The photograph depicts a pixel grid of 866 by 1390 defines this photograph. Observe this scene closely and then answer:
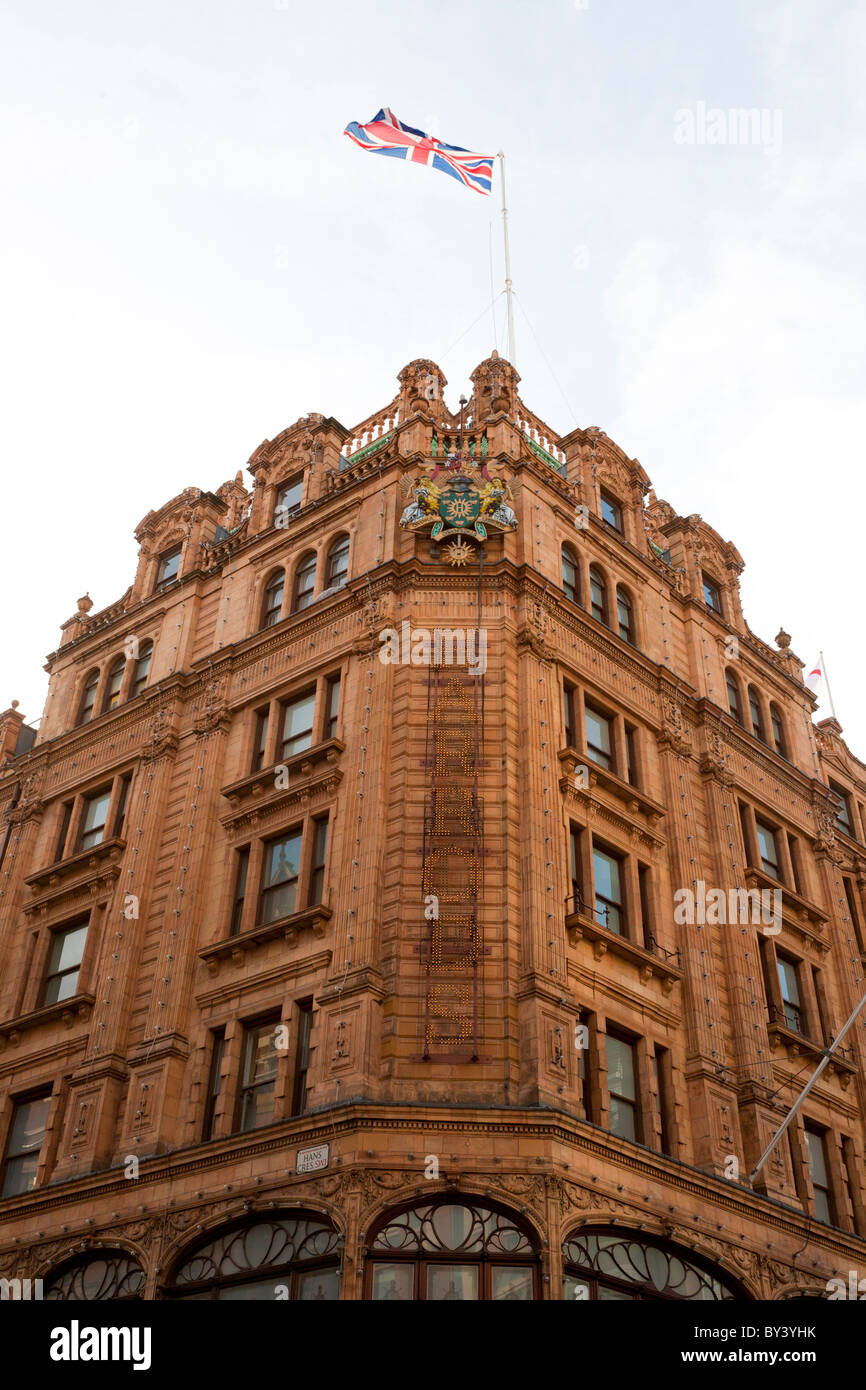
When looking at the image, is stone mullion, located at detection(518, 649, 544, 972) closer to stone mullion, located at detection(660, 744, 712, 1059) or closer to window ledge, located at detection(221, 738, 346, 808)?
window ledge, located at detection(221, 738, 346, 808)

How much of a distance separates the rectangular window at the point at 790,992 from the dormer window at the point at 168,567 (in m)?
22.7

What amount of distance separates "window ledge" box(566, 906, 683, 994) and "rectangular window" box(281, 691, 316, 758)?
28.4 ft

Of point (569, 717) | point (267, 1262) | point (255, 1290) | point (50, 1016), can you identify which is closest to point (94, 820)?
point (50, 1016)

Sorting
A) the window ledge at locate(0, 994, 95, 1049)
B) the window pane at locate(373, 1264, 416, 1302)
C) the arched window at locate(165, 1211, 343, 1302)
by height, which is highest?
Answer: the window ledge at locate(0, 994, 95, 1049)

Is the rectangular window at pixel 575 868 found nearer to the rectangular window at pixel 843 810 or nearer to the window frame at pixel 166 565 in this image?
the rectangular window at pixel 843 810

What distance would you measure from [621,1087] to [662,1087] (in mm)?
1507

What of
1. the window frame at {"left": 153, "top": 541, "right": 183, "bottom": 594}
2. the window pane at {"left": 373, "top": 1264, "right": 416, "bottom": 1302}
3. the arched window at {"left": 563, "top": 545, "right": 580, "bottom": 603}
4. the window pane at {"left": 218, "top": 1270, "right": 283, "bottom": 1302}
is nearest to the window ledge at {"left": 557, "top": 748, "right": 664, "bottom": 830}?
the arched window at {"left": 563, "top": 545, "right": 580, "bottom": 603}

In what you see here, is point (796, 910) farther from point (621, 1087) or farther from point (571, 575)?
point (571, 575)

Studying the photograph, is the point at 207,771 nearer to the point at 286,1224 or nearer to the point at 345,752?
the point at 345,752

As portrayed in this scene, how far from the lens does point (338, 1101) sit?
25969 mm

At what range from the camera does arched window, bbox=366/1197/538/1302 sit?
23750 mm

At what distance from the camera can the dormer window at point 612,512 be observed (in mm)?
42281

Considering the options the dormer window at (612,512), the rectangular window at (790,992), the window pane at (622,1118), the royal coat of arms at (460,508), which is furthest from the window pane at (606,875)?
the dormer window at (612,512)

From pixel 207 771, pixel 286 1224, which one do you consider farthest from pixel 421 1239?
pixel 207 771
